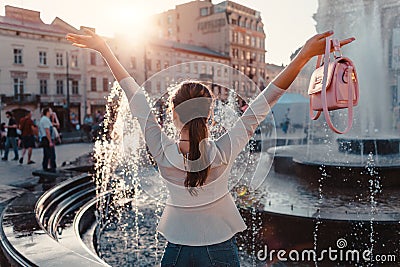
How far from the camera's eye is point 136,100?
180cm

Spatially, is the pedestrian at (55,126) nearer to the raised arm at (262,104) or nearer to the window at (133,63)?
the raised arm at (262,104)

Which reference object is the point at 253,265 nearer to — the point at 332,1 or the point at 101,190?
the point at 101,190

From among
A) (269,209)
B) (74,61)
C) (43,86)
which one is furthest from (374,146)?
(74,61)

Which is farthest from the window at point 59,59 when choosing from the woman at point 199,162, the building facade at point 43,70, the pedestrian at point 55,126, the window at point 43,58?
the woman at point 199,162

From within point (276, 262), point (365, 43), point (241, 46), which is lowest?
point (276, 262)

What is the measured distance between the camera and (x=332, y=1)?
21.9 meters

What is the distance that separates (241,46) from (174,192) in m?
62.0

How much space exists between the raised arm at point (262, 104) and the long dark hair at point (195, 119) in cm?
10

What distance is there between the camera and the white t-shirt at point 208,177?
1.74 meters

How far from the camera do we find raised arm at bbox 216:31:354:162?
5.66ft

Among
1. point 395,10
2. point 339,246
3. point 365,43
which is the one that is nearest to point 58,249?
point 339,246

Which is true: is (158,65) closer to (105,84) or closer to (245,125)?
(105,84)

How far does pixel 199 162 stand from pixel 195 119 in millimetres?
180

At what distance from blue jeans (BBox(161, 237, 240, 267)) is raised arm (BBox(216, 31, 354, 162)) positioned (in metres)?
0.40
